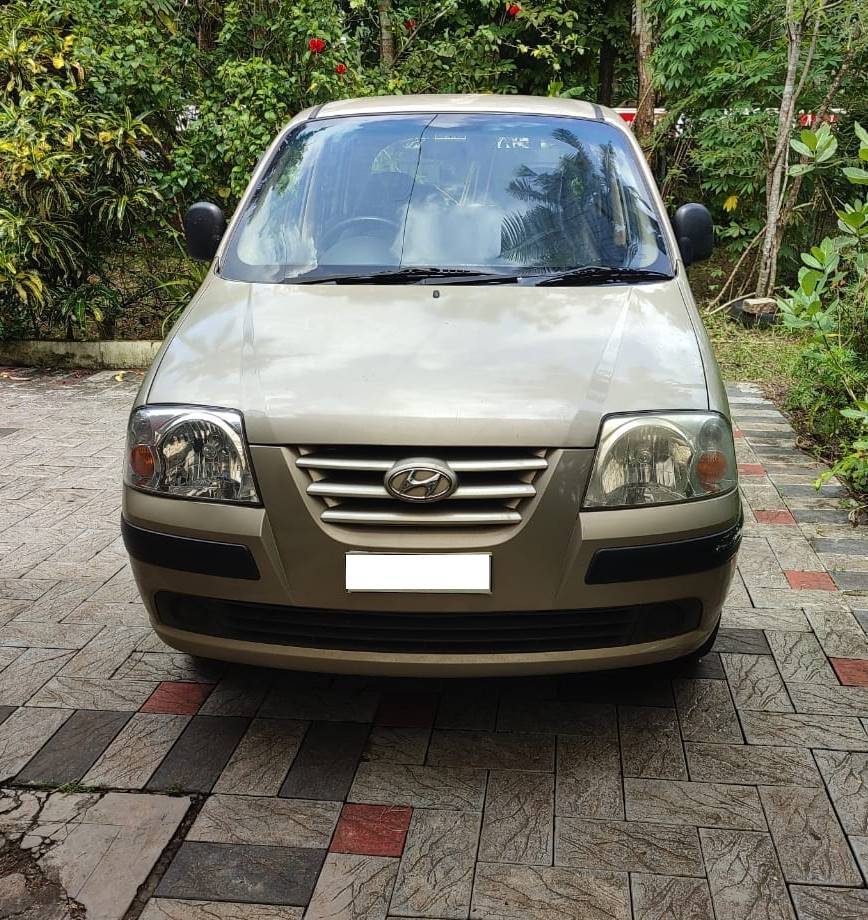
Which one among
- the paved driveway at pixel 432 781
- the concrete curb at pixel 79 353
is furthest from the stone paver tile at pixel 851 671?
the concrete curb at pixel 79 353

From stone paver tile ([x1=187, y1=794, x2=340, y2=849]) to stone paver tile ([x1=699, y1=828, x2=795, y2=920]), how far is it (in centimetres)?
87

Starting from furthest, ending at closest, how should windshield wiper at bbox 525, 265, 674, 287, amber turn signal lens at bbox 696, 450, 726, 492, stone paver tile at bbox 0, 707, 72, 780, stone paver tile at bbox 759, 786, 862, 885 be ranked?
windshield wiper at bbox 525, 265, 674, 287
stone paver tile at bbox 0, 707, 72, 780
amber turn signal lens at bbox 696, 450, 726, 492
stone paver tile at bbox 759, 786, 862, 885

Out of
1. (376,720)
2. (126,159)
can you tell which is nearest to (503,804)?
(376,720)

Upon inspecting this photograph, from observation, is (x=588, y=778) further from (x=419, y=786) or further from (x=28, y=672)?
(x=28, y=672)

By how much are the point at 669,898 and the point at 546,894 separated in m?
0.26

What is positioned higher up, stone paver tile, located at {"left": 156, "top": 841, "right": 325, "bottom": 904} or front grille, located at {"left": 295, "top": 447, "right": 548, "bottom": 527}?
front grille, located at {"left": 295, "top": 447, "right": 548, "bottom": 527}

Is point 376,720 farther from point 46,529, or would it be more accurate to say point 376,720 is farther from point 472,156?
point 46,529

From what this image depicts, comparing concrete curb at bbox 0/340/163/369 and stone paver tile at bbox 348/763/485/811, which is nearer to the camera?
stone paver tile at bbox 348/763/485/811

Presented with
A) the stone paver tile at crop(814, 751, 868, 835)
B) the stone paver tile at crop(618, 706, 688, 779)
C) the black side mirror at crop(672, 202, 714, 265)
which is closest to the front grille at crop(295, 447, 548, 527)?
the stone paver tile at crop(618, 706, 688, 779)

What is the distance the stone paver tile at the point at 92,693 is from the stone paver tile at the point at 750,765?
1.59m

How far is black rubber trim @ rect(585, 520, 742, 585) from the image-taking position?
2.35 metres

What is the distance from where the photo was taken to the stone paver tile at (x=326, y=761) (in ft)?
8.33

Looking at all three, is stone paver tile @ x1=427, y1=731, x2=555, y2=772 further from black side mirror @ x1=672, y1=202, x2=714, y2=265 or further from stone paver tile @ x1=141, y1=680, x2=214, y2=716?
black side mirror @ x1=672, y1=202, x2=714, y2=265

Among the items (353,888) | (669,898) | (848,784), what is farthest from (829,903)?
(353,888)
